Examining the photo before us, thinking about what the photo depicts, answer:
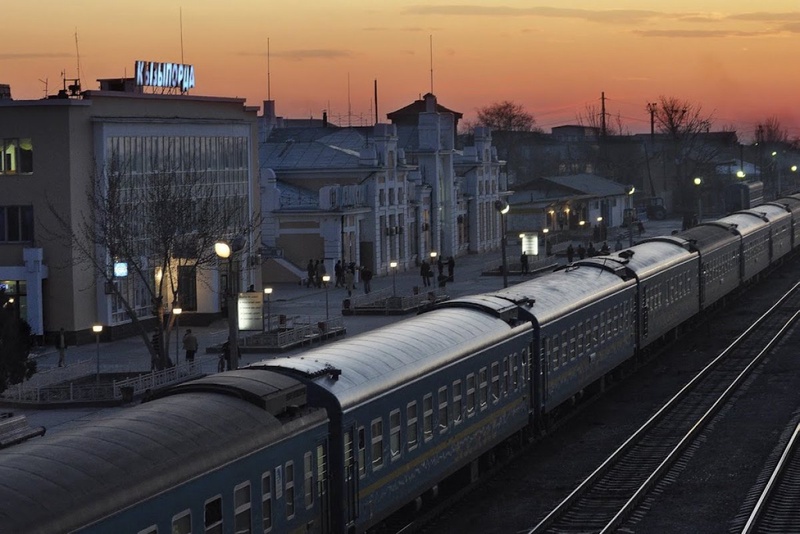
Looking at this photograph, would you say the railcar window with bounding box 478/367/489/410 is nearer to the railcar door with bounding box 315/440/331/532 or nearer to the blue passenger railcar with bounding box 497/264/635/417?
the blue passenger railcar with bounding box 497/264/635/417

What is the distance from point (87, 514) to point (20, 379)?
1974 cm

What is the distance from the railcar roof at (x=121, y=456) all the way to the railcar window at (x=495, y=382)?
28.7 feet

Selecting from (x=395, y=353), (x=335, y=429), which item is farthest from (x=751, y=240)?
(x=335, y=429)

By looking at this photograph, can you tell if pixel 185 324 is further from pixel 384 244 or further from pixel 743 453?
pixel 743 453

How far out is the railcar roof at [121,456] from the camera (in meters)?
12.0

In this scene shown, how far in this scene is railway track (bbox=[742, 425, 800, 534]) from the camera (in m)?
22.1

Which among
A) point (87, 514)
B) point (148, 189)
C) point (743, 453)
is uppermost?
point (148, 189)

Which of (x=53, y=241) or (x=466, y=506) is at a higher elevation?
(x=53, y=241)

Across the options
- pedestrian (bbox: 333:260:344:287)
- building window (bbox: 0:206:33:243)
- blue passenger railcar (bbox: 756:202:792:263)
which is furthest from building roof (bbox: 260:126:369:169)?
building window (bbox: 0:206:33:243)

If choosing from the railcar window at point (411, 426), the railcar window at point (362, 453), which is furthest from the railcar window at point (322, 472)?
the railcar window at point (411, 426)

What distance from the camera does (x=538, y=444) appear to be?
2873cm

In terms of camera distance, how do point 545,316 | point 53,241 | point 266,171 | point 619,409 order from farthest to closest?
point 266,171
point 53,241
point 619,409
point 545,316

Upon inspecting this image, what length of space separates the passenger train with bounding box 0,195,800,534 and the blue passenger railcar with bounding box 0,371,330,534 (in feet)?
0.06

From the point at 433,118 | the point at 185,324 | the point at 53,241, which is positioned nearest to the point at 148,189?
the point at 53,241
